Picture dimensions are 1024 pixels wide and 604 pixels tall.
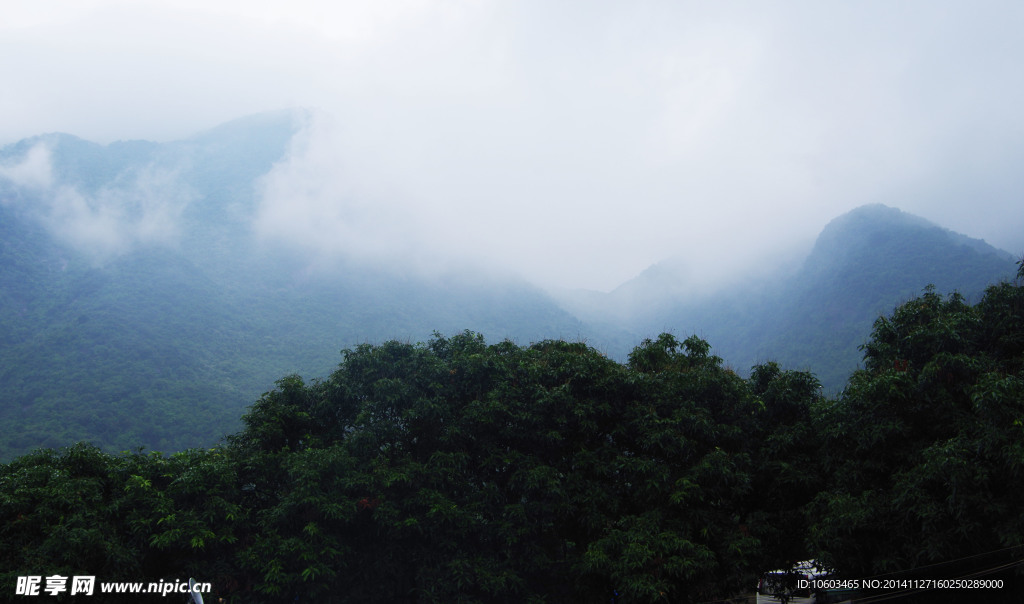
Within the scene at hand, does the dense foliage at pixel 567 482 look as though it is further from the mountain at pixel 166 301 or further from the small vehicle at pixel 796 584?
the mountain at pixel 166 301

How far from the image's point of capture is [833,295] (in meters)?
60.1

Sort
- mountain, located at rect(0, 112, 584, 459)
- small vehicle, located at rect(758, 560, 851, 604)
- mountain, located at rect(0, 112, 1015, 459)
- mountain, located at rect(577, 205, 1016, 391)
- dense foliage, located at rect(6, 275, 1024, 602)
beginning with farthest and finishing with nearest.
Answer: mountain, located at rect(577, 205, 1016, 391) → mountain, located at rect(0, 112, 1015, 459) → mountain, located at rect(0, 112, 584, 459) → small vehicle, located at rect(758, 560, 851, 604) → dense foliage, located at rect(6, 275, 1024, 602)

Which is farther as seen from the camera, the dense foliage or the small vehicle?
the small vehicle

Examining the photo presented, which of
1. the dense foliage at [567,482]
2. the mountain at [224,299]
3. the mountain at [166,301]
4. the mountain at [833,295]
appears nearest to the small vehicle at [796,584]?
the dense foliage at [567,482]

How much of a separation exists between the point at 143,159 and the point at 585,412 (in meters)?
98.2

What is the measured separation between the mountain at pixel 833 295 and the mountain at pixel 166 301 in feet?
60.3

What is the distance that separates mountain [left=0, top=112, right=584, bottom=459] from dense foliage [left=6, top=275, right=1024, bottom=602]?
2719cm

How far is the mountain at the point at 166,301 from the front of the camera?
41.5 m

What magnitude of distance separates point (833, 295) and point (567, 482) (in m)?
56.6

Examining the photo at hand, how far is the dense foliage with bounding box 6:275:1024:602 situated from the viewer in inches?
428

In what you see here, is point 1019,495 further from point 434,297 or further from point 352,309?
point 434,297

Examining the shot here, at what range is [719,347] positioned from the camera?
6881cm

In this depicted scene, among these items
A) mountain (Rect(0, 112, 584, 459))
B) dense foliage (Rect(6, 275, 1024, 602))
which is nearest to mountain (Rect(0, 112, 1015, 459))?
mountain (Rect(0, 112, 584, 459))

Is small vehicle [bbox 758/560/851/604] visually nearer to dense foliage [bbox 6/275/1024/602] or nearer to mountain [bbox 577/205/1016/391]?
dense foliage [bbox 6/275/1024/602]
